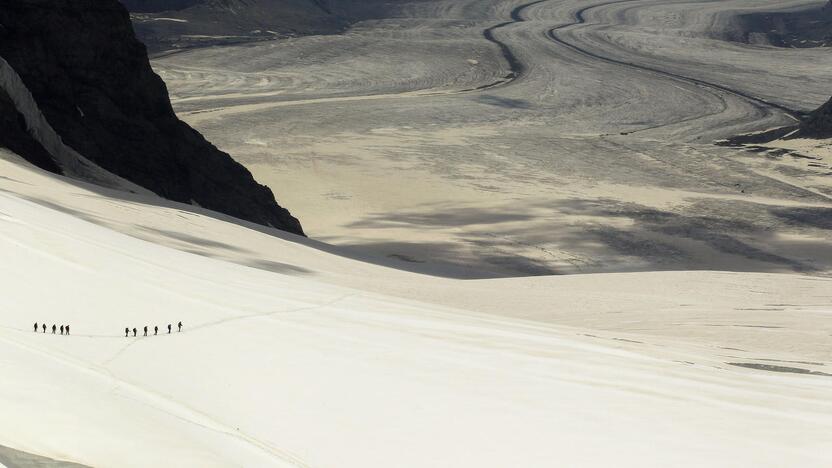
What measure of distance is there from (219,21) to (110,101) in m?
38.4

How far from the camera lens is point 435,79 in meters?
45.2

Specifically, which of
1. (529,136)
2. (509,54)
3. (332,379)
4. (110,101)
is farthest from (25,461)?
(509,54)

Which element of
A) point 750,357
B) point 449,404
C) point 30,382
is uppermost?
point 30,382

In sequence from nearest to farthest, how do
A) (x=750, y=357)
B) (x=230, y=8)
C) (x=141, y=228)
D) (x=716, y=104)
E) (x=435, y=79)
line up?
1. (x=750, y=357)
2. (x=141, y=228)
3. (x=716, y=104)
4. (x=435, y=79)
5. (x=230, y=8)

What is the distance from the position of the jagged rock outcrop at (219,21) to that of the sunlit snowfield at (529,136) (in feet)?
7.29

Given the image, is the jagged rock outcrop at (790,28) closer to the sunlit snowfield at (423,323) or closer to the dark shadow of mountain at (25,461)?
the sunlit snowfield at (423,323)

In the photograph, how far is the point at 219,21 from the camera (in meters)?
53.8

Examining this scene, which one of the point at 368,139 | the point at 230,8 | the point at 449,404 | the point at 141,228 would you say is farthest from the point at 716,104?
the point at 449,404

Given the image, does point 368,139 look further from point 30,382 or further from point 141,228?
point 30,382

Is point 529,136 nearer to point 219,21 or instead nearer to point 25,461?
point 219,21

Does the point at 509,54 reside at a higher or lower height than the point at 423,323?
lower

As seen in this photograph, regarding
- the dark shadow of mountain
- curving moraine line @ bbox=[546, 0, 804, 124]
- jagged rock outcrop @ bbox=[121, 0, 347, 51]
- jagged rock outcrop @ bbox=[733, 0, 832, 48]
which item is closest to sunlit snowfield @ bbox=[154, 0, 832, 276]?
curving moraine line @ bbox=[546, 0, 804, 124]

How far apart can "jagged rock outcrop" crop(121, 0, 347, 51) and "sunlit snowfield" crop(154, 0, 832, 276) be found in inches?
87.4

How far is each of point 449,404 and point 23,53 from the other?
41.2ft
